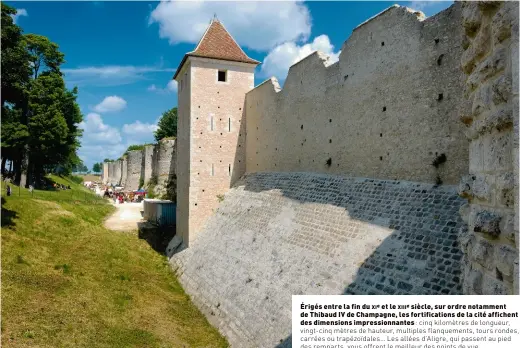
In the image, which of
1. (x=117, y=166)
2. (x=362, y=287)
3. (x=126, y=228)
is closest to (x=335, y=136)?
→ (x=362, y=287)

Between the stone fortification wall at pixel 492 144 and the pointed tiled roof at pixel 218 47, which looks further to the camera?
the pointed tiled roof at pixel 218 47

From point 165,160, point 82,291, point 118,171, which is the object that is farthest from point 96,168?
point 82,291

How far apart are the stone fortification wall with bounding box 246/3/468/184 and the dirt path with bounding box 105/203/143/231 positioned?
963cm

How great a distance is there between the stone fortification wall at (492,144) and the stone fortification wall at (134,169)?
3699cm

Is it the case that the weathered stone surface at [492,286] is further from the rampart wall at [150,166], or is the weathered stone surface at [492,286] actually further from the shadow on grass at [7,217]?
the rampart wall at [150,166]

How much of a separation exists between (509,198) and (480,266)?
2.09 feet

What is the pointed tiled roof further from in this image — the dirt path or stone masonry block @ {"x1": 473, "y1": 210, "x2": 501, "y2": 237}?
stone masonry block @ {"x1": 473, "y1": 210, "x2": 501, "y2": 237}

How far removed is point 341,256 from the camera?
798 centimetres

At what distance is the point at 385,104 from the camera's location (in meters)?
9.18

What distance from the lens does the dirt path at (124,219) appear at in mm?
18438

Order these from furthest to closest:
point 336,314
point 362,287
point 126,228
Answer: point 126,228, point 362,287, point 336,314

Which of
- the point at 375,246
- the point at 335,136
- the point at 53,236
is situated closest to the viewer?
the point at 375,246

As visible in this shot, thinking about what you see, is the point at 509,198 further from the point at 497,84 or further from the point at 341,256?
the point at 341,256

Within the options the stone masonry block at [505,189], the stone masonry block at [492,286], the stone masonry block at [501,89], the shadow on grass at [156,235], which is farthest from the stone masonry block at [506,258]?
the shadow on grass at [156,235]
